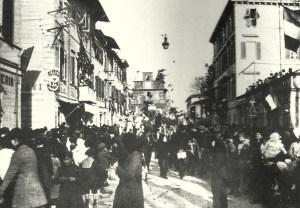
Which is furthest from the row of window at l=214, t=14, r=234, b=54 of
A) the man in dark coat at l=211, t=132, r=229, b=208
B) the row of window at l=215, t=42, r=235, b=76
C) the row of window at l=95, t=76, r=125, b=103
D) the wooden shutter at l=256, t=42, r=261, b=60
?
the man in dark coat at l=211, t=132, r=229, b=208

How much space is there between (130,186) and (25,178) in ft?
5.16

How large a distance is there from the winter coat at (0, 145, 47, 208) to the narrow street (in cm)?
398

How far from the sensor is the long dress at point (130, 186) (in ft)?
21.7

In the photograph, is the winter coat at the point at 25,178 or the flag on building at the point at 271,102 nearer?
the winter coat at the point at 25,178

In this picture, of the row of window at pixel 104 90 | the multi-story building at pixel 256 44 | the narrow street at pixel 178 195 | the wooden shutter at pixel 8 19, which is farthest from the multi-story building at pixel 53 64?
the multi-story building at pixel 256 44

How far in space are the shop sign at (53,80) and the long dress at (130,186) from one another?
37.6 ft

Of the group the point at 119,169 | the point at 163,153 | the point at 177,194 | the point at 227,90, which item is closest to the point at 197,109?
the point at 227,90

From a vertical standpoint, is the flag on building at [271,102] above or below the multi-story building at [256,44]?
below

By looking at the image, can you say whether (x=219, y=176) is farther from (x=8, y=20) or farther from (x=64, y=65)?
(x=64, y=65)

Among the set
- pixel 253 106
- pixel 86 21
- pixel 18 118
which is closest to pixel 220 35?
pixel 253 106

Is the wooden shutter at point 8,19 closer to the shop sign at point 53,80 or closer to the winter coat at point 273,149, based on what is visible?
the shop sign at point 53,80

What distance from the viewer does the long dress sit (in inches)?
260

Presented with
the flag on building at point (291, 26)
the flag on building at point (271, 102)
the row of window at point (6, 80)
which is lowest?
the flag on building at point (271, 102)

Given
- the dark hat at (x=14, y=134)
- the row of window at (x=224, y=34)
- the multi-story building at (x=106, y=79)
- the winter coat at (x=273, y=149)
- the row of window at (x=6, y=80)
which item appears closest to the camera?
the dark hat at (x=14, y=134)
